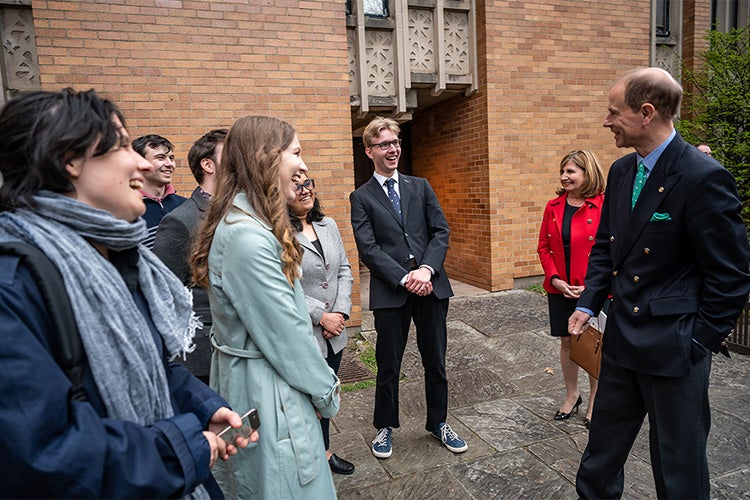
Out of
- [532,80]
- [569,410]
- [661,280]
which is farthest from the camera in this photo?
[532,80]

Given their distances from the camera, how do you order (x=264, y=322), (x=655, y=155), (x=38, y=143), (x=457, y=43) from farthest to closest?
(x=457, y=43), (x=655, y=155), (x=264, y=322), (x=38, y=143)

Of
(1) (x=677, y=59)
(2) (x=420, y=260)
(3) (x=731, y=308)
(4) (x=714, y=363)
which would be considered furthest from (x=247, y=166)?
(1) (x=677, y=59)

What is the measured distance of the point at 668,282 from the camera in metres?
2.21

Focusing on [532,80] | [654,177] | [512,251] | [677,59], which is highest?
[677,59]

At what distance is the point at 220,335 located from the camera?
197 cm

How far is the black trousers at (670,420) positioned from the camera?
2.17 metres

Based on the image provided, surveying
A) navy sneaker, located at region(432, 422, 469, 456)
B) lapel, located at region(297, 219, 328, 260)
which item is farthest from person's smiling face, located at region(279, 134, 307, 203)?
navy sneaker, located at region(432, 422, 469, 456)

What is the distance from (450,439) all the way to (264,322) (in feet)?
7.30

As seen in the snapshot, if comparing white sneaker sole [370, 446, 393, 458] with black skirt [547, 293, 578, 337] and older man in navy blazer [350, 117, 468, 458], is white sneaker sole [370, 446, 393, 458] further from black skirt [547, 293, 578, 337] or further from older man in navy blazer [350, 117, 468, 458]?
black skirt [547, 293, 578, 337]

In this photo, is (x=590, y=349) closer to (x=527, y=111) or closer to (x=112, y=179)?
(x=112, y=179)

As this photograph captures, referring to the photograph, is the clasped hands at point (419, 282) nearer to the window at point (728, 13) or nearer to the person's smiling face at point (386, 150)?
the person's smiling face at point (386, 150)

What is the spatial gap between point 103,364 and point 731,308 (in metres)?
2.40

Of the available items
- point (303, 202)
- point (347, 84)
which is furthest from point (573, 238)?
point (347, 84)

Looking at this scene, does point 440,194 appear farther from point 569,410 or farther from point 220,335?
point 220,335
